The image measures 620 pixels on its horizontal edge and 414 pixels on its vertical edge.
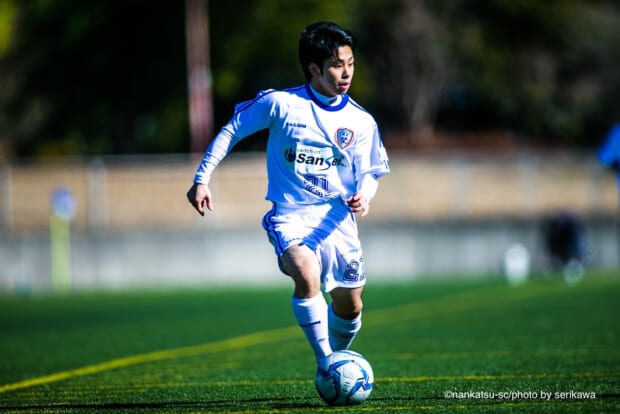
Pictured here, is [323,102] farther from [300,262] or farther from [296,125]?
[300,262]

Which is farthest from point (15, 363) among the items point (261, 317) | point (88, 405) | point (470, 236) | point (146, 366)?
point (470, 236)

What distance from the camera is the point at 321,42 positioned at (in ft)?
23.7

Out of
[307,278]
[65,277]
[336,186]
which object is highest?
[336,186]

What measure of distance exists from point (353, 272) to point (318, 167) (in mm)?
707

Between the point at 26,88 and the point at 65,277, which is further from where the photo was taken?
the point at 26,88

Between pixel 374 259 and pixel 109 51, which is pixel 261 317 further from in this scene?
pixel 109 51

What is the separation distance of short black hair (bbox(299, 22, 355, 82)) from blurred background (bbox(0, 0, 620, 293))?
21060mm

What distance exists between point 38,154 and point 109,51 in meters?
4.89

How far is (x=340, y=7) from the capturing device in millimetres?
41219

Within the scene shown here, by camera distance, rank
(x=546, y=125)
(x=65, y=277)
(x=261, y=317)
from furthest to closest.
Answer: (x=546, y=125), (x=65, y=277), (x=261, y=317)

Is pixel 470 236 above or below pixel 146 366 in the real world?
below

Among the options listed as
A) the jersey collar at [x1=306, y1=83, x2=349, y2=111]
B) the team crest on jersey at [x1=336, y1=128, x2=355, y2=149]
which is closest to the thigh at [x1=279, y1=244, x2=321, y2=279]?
the team crest on jersey at [x1=336, y1=128, x2=355, y2=149]

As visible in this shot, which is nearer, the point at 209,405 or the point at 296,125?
the point at 209,405

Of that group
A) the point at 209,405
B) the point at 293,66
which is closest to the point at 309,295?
the point at 209,405
